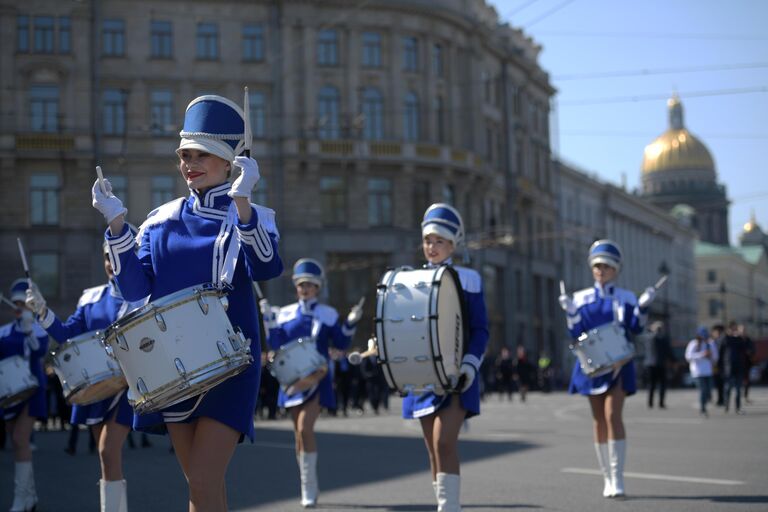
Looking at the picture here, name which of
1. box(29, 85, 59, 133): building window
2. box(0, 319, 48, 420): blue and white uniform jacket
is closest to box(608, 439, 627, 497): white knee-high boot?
box(0, 319, 48, 420): blue and white uniform jacket

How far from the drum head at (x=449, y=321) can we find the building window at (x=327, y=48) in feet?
167

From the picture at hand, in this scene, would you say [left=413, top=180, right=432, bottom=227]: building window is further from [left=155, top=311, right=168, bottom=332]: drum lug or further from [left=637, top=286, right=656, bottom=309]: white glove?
[left=155, top=311, right=168, bottom=332]: drum lug

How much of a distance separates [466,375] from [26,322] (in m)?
6.74

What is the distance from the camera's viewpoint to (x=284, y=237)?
58000mm

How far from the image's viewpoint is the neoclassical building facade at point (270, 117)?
55.2 metres

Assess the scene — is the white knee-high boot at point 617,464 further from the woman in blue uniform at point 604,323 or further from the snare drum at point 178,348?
the snare drum at point 178,348

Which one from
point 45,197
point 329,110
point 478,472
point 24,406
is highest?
point 329,110

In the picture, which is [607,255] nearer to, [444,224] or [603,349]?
[603,349]

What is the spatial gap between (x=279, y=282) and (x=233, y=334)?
163ft

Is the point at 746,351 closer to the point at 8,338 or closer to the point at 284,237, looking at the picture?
the point at 8,338

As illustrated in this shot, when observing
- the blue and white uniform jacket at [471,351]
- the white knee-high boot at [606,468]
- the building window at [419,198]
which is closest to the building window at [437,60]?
the building window at [419,198]

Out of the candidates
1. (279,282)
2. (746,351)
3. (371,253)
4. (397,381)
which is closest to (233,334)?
(397,381)

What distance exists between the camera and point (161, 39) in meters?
57.2

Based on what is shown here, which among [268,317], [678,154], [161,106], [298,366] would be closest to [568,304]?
[298,366]
